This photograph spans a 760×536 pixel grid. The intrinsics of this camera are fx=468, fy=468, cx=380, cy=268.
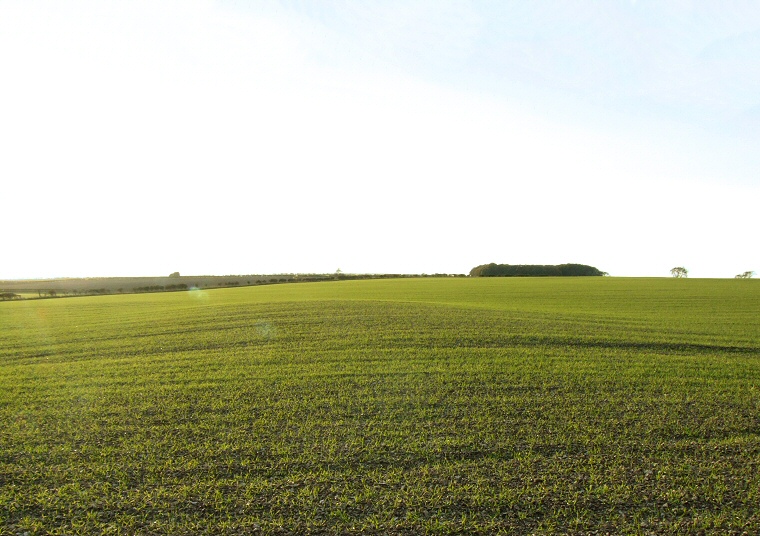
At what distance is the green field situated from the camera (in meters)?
5.11

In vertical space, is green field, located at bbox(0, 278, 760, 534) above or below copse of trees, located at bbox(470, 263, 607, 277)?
below

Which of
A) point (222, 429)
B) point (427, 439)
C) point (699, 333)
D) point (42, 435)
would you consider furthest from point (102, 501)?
point (699, 333)

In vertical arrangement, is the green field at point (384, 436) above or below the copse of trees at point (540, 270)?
below

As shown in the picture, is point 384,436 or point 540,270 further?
point 540,270

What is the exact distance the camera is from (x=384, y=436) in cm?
714

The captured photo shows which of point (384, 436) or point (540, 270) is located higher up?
point (540, 270)

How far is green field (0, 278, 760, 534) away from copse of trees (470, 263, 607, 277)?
207ft

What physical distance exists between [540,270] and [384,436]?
74.8 m

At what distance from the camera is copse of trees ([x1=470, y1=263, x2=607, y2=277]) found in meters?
76.8

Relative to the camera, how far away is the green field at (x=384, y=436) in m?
5.11

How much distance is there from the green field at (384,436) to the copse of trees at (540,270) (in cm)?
6315

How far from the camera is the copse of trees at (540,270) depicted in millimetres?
76812

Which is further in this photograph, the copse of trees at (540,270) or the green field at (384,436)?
the copse of trees at (540,270)

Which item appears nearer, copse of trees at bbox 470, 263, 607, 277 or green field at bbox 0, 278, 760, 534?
green field at bbox 0, 278, 760, 534
